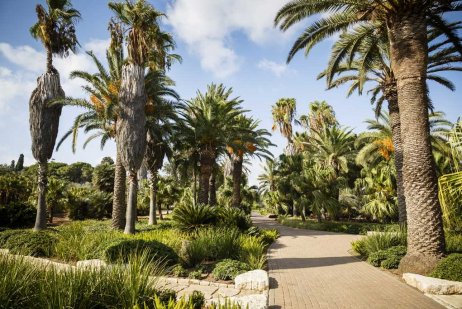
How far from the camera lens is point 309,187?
81.4ft

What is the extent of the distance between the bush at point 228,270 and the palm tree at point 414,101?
4.78 metres

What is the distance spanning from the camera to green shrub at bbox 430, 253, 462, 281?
6.84 m

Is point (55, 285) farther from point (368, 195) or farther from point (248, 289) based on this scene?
point (368, 195)

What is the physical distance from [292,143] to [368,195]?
49.9 ft

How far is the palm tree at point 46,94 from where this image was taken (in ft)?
61.0

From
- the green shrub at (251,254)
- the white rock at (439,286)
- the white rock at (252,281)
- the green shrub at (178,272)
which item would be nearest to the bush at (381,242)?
the white rock at (439,286)

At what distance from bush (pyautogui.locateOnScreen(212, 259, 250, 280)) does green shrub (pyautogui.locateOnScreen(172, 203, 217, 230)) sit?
5.84 metres

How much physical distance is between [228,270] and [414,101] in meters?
7.63

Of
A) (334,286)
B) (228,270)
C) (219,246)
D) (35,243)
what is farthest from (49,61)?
(334,286)

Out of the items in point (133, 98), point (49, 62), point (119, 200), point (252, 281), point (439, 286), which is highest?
point (49, 62)

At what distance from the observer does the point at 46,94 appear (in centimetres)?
1862

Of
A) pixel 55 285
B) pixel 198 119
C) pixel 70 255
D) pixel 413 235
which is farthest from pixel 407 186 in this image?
pixel 198 119

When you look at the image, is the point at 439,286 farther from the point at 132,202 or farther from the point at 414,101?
the point at 132,202

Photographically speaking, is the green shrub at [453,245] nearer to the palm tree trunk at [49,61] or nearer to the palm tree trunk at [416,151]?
the palm tree trunk at [416,151]
